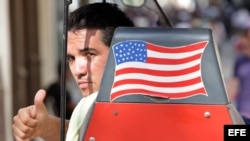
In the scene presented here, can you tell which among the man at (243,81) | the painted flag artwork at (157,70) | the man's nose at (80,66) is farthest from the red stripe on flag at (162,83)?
the man at (243,81)

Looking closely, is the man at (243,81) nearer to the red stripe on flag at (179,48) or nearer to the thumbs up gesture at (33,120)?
the thumbs up gesture at (33,120)

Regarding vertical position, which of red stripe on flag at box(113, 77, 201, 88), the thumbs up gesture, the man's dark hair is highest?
the man's dark hair

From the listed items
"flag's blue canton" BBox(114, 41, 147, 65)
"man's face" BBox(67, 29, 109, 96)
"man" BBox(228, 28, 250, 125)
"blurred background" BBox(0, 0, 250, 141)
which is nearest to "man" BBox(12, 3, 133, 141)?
"man's face" BBox(67, 29, 109, 96)

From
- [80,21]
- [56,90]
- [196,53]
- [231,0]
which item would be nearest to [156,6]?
[80,21]

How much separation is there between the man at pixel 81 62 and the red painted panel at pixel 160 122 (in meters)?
0.44

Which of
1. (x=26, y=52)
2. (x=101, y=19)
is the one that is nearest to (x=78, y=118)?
(x=101, y=19)

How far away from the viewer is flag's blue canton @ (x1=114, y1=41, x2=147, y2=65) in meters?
3.21

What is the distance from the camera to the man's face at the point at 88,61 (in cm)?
369

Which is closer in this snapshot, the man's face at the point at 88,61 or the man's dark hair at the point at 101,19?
the man's face at the point at 88,61

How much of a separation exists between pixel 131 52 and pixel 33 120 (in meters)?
0.58

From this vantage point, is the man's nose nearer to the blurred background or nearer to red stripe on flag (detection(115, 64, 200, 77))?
red stripe on flag (detection(115, 64, 200, 77))

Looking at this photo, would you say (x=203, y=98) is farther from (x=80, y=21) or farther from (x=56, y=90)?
(x=56, y=90)

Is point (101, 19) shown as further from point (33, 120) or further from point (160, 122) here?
point (160, 122)

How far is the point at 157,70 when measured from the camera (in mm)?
3193
